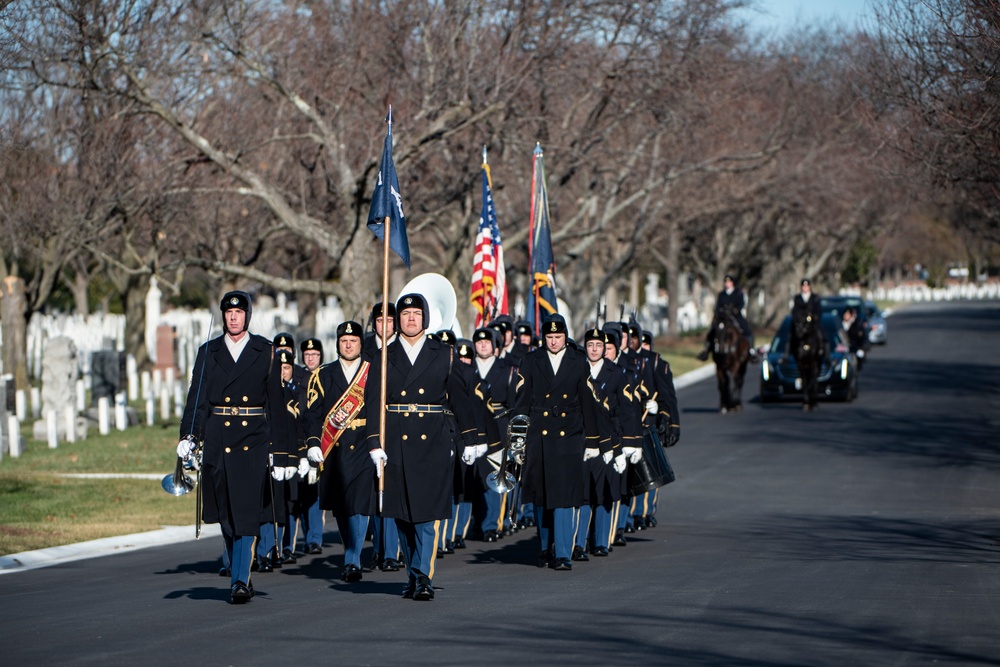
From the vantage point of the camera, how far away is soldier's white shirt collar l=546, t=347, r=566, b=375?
1248 cm

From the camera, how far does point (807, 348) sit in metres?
27.9

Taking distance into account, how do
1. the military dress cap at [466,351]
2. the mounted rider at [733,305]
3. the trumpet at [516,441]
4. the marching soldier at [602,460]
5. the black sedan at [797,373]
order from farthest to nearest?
the black sedan at [797,373] → the mounted rider at [733,305] → the military dress cap at [466,351] → the marching soldier at [602,460] → the trumpet at [516,441]

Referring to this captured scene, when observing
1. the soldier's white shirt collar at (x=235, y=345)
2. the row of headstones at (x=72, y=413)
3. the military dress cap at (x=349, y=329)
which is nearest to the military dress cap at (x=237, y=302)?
the soldier's white shirt collar at (x=235, y=345)

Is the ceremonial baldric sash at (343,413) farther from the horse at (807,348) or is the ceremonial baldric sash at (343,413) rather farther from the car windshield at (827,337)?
the car windshield at (827,337)

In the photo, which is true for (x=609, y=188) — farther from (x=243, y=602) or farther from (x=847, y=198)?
(x=243, y=602)

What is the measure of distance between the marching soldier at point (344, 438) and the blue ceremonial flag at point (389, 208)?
29.8 inches

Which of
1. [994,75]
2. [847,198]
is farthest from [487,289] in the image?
[847,198]

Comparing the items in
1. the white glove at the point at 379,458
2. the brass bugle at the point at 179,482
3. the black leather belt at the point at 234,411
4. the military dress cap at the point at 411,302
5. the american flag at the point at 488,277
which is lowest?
the brass bugle at the point at 179,482

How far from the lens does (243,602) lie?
1027 centimetres

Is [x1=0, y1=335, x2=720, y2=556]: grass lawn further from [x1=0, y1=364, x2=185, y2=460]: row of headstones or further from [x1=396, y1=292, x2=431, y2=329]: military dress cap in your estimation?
[x1=396, y1=292, x2=431, y2=329]: military dress cap

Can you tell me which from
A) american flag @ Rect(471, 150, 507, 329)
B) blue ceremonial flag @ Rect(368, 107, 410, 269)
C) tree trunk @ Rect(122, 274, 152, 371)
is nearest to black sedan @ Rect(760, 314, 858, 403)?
american flag @ Rect(471, 150, 507, 329)

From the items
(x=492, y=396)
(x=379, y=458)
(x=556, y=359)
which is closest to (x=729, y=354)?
(x=492, y=396)

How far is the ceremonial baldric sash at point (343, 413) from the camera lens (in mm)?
12070

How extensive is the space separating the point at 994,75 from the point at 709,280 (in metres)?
42.9
